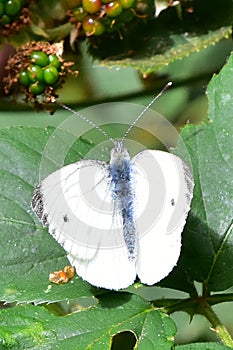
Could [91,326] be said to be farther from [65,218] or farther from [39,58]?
[39,58]

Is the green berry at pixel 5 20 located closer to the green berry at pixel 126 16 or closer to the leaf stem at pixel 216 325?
the green berry at pixel 126 16

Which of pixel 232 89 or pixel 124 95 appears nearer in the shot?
pixel 232 89

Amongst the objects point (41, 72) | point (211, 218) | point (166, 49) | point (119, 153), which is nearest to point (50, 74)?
point (41, 72)

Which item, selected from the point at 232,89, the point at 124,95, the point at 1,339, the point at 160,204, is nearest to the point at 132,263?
the point at 160,204

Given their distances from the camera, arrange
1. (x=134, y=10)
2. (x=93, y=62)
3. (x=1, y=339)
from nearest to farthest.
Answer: (x=1, y=339) → (x=134, y=10) → (x=93, y=62)

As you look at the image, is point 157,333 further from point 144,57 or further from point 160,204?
point 144,57

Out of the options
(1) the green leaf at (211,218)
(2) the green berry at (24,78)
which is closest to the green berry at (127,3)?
(2) the green berry at (24,78)

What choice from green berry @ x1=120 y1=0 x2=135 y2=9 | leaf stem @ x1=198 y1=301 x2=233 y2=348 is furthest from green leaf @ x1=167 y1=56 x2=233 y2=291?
green berry @ x1=120 y1=0 x2=135 y2=9
